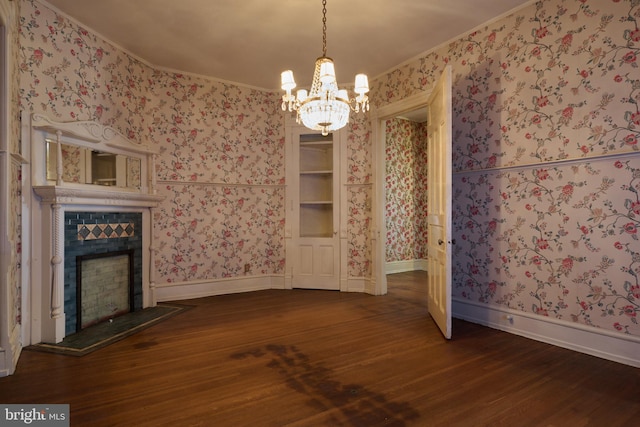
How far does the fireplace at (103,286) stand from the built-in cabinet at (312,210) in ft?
7.11

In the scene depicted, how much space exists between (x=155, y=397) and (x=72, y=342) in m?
1.45

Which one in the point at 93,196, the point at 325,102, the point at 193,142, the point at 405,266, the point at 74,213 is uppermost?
the point at 193,142

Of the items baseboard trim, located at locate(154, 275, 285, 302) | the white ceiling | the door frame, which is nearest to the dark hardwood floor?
baseboard trim, located at locate(154, 275, 285, 302)

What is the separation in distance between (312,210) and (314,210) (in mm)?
32

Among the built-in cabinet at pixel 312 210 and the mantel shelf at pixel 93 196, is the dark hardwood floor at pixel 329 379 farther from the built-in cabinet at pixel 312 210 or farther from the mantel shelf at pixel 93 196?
the built-in cabinet at pixel 312 210

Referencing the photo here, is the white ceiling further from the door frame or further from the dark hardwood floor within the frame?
the dark hardwood floor

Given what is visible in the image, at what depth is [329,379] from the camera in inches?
93.7

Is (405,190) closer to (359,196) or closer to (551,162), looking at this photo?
(359,196)

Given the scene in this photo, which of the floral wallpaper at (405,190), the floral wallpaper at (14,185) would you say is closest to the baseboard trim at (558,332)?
the floral wallpaper at (405,190)

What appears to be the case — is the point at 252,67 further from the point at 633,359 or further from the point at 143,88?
the point at 633,359

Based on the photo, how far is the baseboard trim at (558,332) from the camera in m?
2.64

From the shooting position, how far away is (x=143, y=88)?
443 centimetres

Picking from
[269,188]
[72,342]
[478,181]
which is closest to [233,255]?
[269,188]

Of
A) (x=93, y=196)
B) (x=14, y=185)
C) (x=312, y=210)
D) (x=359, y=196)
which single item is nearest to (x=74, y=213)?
(x=93, y=196)
